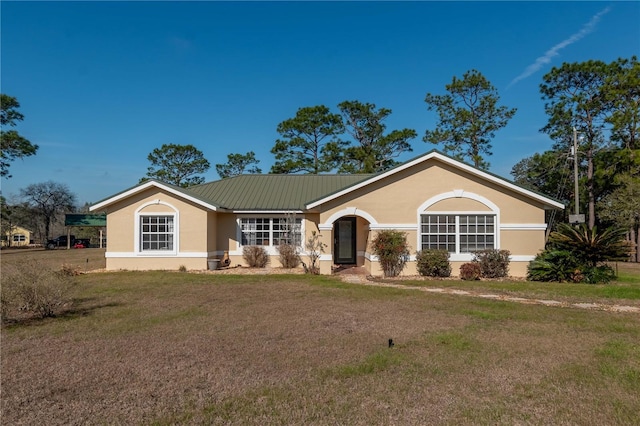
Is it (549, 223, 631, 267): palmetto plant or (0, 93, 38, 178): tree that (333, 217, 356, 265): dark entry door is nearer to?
(549, 223, 631, 267): palmetto plant

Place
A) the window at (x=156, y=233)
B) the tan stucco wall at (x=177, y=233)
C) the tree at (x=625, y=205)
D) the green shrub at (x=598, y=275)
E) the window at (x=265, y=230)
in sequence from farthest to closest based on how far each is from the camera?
the tree at (x=625, y=205) → the window at (x=265, y=230) → the window at (x=156, y=233) → the tan stucco wall at (x=177, y=233) → the green shrub at (x=598, y=275)

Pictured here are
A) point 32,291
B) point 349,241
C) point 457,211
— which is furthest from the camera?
point 349,241

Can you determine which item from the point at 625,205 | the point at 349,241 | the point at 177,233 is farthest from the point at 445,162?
the point at 625,205

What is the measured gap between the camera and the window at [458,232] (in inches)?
632

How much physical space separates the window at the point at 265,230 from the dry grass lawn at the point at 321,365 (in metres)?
9.42

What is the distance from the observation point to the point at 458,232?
52.9 ft

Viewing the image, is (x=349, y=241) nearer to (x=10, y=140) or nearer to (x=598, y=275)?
(x=598, y=275)

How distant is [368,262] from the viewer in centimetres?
1697

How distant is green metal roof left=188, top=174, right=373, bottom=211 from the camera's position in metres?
19.3

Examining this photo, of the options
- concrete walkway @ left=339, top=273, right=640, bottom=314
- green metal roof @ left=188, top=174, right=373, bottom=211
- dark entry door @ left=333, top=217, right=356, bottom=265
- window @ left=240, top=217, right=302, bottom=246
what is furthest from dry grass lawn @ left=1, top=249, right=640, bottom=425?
dark entry door @ left=333, top=217, right=356, bottom=265

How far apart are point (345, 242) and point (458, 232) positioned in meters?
5.94

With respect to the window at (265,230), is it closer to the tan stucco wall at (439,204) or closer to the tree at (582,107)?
the tan stucco wall at (439,204)

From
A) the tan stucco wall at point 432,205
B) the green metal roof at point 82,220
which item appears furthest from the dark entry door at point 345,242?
the green metal roof at point 82,220

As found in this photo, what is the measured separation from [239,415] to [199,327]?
152 inches
